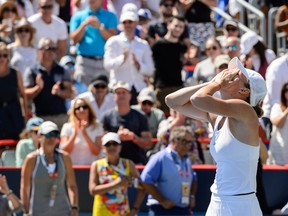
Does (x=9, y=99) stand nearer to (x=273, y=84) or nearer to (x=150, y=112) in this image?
(x=150, y=112)

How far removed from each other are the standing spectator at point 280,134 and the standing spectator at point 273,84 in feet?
2.00

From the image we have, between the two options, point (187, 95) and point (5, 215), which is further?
point (5, 215)

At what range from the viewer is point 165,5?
14.5 m

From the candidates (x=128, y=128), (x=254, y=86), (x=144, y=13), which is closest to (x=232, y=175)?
(x=254, y=86)

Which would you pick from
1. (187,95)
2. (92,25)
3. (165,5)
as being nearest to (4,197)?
(187,95)

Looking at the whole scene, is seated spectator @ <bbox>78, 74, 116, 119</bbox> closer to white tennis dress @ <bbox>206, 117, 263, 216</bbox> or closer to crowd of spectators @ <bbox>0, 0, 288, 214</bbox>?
crowd of spectators @ <bbox>0, 0, 288, 214</bbox>

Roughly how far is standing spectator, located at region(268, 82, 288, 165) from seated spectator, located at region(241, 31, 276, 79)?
1736 mm

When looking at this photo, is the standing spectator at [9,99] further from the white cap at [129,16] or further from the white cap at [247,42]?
the white cap at [247,42]

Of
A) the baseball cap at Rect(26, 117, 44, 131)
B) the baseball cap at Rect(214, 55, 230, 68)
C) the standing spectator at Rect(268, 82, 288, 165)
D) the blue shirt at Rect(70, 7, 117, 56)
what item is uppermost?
the blue shirt at Rect(70, 7, 117, 56)

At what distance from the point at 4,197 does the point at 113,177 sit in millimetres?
1088

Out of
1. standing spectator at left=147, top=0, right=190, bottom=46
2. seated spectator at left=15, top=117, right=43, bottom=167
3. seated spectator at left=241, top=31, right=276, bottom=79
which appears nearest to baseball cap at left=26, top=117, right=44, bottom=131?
seated spectator at left=15, top=117, right=43, bottom=167

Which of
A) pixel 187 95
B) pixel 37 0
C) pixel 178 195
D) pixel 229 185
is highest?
pixel 37 0

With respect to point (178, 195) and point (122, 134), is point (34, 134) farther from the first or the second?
point (178, 195)

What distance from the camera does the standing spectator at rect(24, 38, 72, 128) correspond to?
39.0 feet
